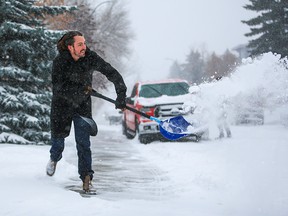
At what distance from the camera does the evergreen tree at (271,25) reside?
28.9 metres

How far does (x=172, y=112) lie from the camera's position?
12.3 m

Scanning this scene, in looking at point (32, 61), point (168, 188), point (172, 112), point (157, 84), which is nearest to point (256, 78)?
point (168, 188)

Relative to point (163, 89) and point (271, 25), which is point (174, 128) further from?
point (271, 25)

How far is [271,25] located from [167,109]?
2027 cm

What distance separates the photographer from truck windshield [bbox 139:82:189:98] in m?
13.5

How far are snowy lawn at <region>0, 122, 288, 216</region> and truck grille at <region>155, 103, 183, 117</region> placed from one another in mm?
3588

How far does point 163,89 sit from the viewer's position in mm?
13734

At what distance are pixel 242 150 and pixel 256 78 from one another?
2.26 m

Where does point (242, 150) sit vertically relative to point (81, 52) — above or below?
below

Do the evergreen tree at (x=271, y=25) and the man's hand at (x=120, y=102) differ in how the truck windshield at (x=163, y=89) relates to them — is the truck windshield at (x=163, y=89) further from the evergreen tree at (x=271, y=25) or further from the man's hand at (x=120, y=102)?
the evergreen tree at (x=271, y=25)

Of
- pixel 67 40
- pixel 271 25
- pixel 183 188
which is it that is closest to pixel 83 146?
pixel 67 40

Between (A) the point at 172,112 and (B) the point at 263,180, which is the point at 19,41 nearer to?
(A) the point at 172,112

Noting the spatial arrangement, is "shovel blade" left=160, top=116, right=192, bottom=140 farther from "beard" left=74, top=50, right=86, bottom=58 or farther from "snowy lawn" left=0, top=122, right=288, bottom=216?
"beard" left=74, top=50, right=86, bottom=58

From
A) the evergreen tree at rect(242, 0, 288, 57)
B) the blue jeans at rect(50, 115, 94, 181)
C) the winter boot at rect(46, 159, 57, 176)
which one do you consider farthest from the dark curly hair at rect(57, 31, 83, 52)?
the evergreen tree at rect(242, 0, 288, 57)
